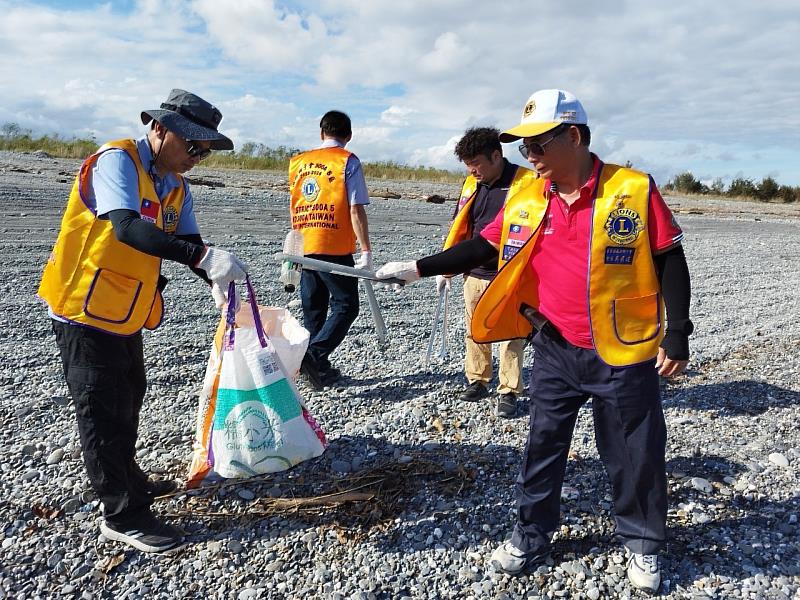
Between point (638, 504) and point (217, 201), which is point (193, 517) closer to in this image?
point (638, 504)

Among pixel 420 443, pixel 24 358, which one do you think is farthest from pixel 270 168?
pixel 420 443

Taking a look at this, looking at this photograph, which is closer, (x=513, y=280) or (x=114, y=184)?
(x=114, y=184)

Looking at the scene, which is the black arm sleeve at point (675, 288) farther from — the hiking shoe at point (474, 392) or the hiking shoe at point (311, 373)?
the hiking shoe at point (311, 373)

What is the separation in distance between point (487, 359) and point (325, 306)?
139cm

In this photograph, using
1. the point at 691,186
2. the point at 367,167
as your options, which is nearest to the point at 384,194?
the point at 367,167

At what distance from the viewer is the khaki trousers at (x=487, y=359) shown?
4.52 meters

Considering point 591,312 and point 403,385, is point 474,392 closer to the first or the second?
point 403,385

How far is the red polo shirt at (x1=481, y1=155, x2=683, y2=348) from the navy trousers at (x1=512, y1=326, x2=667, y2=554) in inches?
4.6

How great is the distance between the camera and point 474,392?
4.78m

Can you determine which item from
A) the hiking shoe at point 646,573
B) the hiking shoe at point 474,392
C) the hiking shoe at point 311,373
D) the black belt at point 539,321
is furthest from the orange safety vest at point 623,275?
the hiking shoe at point 311,373

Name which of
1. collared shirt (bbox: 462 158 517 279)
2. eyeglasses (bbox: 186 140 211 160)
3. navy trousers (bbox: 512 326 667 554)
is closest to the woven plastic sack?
eyeglasses (bbox: 186 140 211 160)

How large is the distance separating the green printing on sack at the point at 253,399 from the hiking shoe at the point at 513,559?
3.89 ft

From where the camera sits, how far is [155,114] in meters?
2.71

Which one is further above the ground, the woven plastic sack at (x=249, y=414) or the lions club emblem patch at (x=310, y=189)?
the lions club emblem patch at (x=310, y=189)
